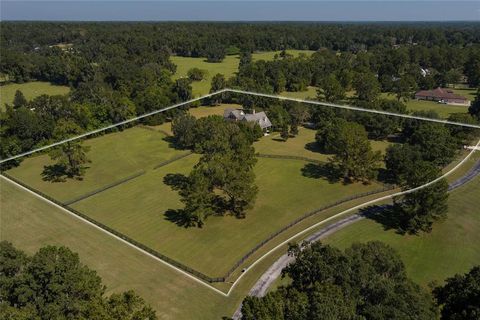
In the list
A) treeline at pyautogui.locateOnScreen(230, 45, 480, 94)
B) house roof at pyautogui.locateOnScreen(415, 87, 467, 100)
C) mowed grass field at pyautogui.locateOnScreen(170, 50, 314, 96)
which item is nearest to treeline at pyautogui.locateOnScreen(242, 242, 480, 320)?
treeline at pyautogui.locateOnScreen(230, 45, 480, 94)

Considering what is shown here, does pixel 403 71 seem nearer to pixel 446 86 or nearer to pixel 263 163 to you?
pixel 446 86

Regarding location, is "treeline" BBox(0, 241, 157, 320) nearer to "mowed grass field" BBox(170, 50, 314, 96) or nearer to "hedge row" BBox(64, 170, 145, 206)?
"hedge row" BBox(64, 170, 145, 206)

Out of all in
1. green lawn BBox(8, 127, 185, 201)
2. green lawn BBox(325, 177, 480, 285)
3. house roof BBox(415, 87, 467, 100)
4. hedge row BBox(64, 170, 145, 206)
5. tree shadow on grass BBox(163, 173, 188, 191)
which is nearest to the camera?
green lawn BBox(325, 177, 480, 285)

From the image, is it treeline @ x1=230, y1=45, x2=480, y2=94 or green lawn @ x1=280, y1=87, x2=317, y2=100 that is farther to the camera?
green lawn @ x1=280, y1=87, x2=317, y2=100

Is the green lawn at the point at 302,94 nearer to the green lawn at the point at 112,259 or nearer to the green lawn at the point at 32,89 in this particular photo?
the green lawn at the point at 32,89

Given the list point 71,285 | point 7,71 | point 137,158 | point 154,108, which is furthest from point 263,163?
point 7,71
